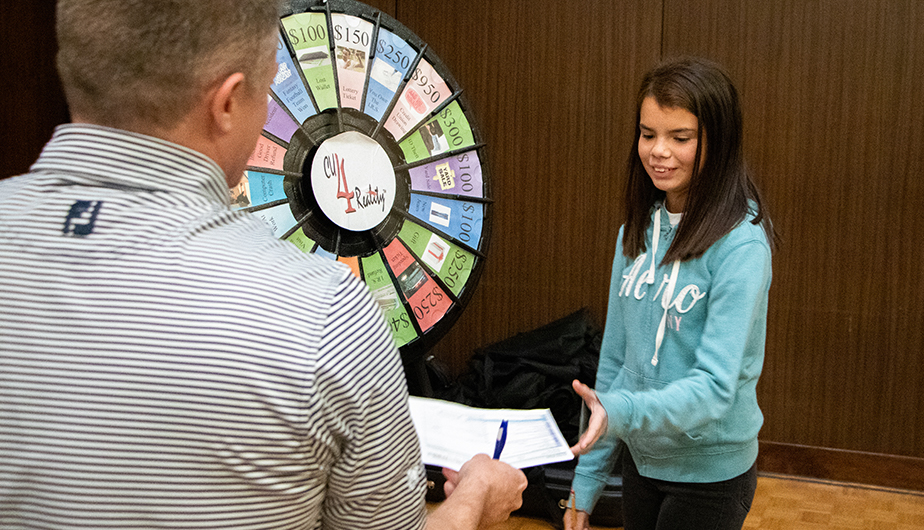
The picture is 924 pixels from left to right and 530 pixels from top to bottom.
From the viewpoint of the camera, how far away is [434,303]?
244 cm

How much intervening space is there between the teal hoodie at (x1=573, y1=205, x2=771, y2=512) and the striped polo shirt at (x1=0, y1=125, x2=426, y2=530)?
715 millimetres

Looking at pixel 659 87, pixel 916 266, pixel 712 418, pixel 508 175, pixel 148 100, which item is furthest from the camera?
pixel 508 175

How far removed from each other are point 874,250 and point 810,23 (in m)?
0.94

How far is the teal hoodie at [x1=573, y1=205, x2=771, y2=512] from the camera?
1.24 meters

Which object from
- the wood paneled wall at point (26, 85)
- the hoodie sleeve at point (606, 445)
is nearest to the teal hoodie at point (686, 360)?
the hoodie sleeve at point (606, 445)

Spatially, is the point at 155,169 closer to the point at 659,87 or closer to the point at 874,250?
the point at 659,87

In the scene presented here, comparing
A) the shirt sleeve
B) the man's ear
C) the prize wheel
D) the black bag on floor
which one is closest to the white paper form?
the shirt sleeve

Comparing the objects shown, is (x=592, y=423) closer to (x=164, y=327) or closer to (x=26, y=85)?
(x=164, y=327)

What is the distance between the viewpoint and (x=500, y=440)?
1.08 meters

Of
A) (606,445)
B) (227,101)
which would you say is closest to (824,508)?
(606,445)

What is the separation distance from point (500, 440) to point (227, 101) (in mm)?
610

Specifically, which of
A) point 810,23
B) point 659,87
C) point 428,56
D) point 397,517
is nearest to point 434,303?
point 428,56

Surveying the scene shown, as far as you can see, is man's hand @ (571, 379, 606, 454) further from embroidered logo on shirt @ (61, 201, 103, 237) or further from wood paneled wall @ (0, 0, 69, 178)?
wood paneled wall @ (0, 0, 69, 178)

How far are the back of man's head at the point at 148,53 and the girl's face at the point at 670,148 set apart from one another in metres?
0.90
